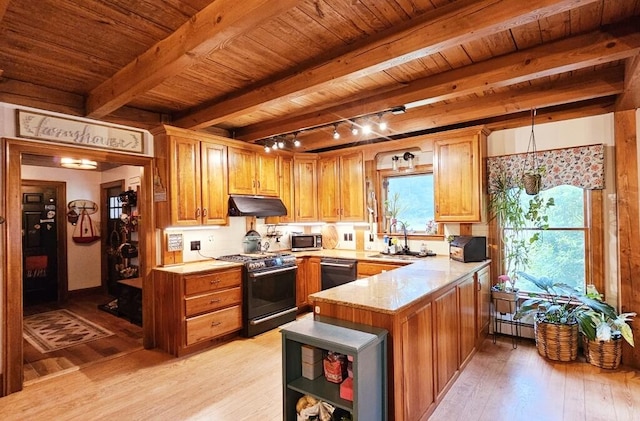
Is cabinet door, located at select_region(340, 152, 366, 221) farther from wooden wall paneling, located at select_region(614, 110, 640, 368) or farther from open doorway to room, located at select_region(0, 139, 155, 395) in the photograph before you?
wooden wall paneling, located at select_region(614, 110, 640, 368)

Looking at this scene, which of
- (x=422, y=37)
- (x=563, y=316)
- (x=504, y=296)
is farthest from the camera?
(x=504, y=296)

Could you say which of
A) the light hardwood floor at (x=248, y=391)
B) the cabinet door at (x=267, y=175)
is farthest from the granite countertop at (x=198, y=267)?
the cabinet door at (x=267, y=175)

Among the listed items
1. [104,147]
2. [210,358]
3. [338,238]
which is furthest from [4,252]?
[338,238]

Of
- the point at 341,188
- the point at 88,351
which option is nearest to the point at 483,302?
the point at 341,188

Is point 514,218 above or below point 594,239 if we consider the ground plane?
above

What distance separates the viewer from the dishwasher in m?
4.37

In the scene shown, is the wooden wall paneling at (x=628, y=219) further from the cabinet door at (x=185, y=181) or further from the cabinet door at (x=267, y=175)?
the cabinet door at (x=185, y=181)

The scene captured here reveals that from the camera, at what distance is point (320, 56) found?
2.54 metres

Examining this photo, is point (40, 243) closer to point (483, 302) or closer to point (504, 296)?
point (483, 302)

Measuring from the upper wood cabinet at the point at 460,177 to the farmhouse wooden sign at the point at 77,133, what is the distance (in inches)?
136

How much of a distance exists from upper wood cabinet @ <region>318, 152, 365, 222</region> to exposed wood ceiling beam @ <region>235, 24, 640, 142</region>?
1361 millimetres

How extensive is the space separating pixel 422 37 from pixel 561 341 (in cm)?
313

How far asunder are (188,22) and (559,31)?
2.41m

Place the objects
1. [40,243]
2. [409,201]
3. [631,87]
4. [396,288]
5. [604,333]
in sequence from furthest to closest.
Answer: [40,243] → [409,201] → [604,333] → [631,87] → [396,288]
